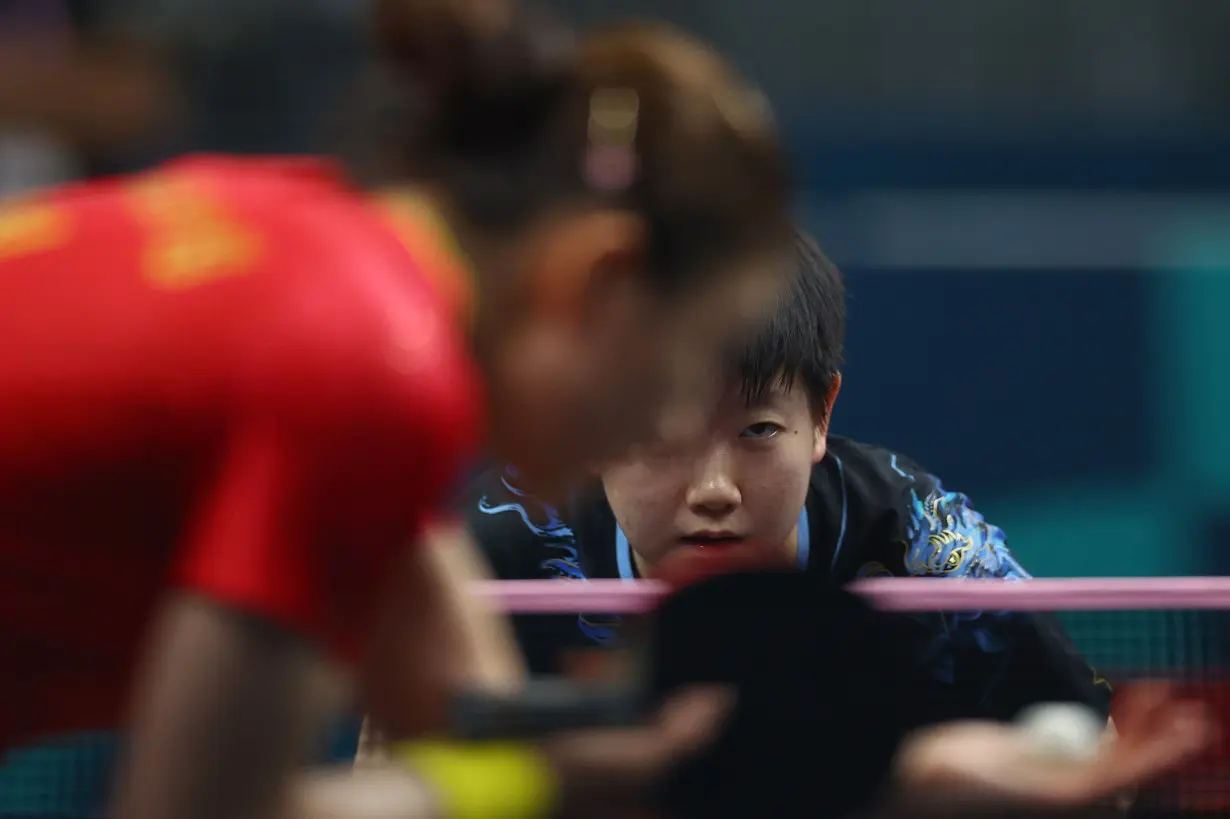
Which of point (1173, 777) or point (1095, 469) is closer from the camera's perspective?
point (1173, 777)

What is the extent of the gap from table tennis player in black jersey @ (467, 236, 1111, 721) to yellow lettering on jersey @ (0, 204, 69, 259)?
93 centimetres

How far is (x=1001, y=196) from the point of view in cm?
575

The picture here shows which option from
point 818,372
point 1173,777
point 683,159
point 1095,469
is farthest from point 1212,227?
point 683,159

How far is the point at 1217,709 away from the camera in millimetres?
2045

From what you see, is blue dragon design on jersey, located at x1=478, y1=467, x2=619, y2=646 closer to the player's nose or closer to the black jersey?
the black jersey

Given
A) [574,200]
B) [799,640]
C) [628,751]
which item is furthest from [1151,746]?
[574,200]

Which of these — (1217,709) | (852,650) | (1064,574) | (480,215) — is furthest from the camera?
(1064,574)

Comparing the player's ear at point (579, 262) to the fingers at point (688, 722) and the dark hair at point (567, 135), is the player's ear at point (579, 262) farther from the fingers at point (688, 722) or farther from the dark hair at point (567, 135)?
the fingers at point (688, 722)

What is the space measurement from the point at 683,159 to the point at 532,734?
→ 17.7 inches

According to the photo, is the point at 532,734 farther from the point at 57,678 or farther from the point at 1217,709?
the point at 1217,709

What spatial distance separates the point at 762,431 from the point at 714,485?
0.10m

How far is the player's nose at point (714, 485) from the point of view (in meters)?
2.19

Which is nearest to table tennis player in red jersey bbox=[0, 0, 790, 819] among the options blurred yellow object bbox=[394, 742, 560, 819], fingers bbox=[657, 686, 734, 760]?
blurred yellow object bbox=[394, 742, 560, 819]

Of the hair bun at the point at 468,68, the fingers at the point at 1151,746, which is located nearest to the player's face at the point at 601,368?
the hair bun at the point at 468,68
